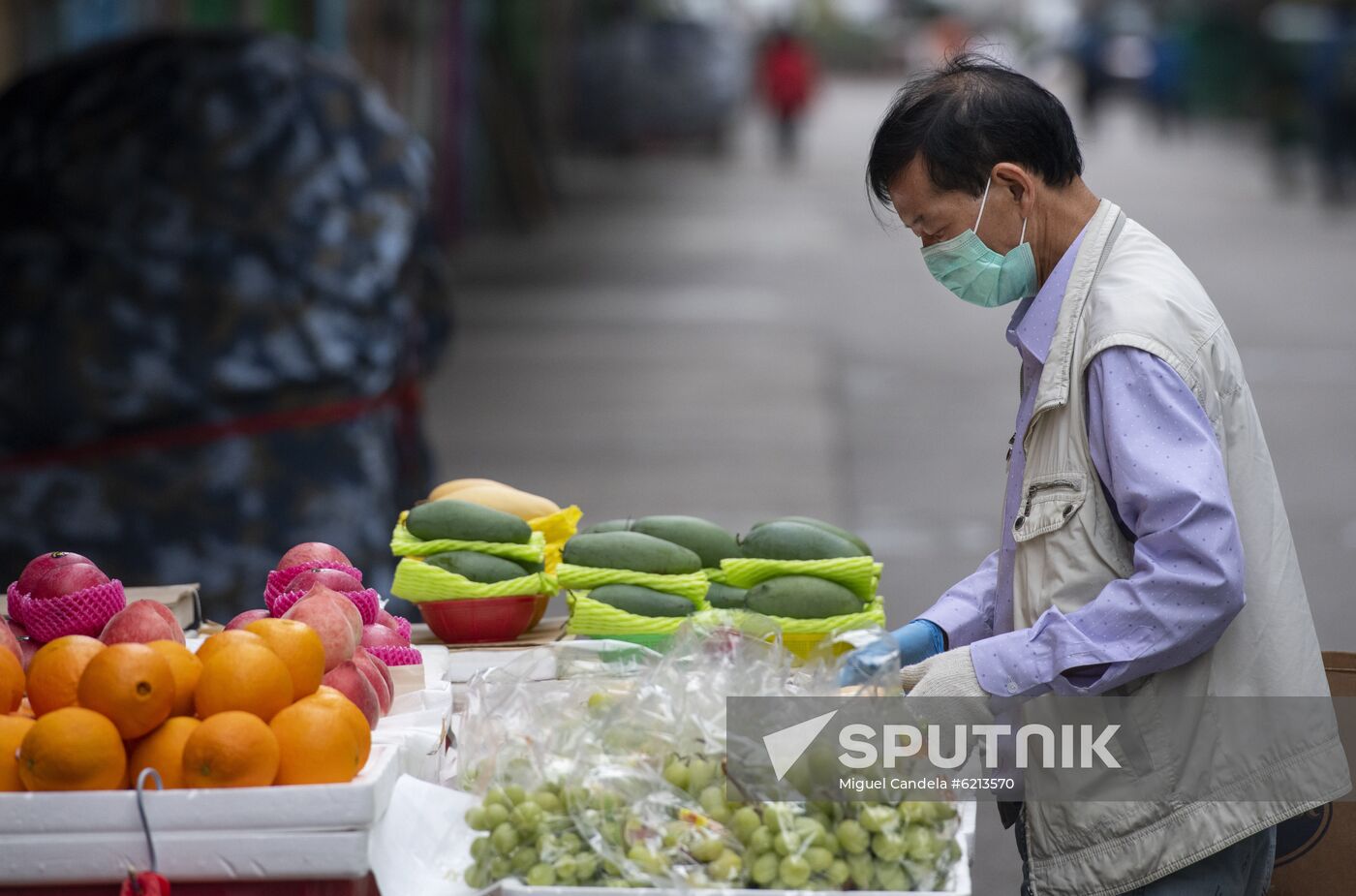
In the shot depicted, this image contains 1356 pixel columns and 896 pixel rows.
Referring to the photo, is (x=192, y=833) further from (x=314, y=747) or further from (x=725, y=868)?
(x=725, y=868)

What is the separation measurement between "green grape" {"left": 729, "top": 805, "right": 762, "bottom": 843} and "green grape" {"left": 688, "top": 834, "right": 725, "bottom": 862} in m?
0.03

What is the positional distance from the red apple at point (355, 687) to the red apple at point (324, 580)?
28 centimetres

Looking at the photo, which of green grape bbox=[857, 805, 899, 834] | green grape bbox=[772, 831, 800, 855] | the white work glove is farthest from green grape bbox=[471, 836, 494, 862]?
the white work glove

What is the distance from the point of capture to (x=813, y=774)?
216 centimetres

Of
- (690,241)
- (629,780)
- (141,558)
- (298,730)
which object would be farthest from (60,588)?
(690,241)

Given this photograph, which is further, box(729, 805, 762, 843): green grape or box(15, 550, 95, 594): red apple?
box(15, 550, 95, 594): red apple

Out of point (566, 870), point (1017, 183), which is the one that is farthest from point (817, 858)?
point (1017, 183)

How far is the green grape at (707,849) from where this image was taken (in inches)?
83.7

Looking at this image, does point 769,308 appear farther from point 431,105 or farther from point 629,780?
point 629,780

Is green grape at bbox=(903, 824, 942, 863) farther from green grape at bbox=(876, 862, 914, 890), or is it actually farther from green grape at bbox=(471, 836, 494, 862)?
green grape at bbox=(471, 836, 494, 862)

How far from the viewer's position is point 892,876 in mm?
2107

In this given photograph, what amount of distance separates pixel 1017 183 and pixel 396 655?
125 centimetres

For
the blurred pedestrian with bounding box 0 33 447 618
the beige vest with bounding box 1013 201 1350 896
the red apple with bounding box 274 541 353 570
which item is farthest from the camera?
the blurred pedestrian with bounding box 0 33 447 618

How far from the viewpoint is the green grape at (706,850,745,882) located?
2107mm
